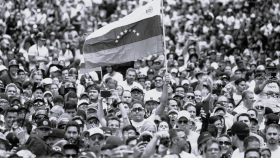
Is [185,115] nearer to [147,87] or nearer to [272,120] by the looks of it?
[272,120]

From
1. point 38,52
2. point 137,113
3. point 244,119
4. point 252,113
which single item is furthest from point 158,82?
point 38,52

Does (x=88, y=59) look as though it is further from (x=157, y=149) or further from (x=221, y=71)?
(x=221, y=71)

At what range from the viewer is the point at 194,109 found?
12.4 metres

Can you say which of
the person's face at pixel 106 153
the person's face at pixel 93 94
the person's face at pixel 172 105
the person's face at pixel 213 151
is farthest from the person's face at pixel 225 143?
the person's face at pixel 93 94

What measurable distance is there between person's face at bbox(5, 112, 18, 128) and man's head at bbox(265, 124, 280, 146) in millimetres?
4539

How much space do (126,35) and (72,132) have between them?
9.89ft

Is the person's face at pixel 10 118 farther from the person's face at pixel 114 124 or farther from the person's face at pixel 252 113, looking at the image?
the person's face at pixel 252 113

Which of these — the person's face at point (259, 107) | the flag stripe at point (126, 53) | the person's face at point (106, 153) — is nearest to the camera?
the person's face at point (106, 153)

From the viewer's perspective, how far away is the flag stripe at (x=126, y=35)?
1253 cm

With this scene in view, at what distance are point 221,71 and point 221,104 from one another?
4.76 metres

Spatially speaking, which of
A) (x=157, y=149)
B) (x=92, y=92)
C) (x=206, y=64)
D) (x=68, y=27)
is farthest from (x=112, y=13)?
(x=157, y=149)

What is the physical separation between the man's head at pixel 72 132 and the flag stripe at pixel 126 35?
106 inches

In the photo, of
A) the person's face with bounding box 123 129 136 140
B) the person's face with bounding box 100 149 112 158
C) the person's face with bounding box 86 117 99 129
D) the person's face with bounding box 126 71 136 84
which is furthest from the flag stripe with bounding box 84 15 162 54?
the person's face with bounding box 100 149 112 158

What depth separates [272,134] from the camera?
10117 millimetres
